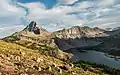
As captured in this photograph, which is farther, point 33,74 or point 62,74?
point 62,74

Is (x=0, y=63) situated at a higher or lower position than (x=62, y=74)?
higher

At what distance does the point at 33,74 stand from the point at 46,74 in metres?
4.33

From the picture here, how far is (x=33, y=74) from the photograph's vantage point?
50.9 metres

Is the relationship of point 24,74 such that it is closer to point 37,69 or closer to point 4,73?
point 4,73

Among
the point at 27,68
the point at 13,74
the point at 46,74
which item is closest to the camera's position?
the point at 13,74

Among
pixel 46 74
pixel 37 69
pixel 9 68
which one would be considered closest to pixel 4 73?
pixel 9 68

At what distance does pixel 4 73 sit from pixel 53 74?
446 inches

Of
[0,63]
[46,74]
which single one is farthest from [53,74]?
[0,63]

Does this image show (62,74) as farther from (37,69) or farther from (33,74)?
(33,74)

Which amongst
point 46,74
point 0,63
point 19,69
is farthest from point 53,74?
point 0,63

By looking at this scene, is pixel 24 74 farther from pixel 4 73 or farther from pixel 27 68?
pixel 27 68

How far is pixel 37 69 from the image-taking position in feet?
204

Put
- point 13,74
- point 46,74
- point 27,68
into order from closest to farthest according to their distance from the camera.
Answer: point 13,74, point 46,74, point 27,68

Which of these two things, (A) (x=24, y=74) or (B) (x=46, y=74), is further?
(B) (x=46, y=74)
